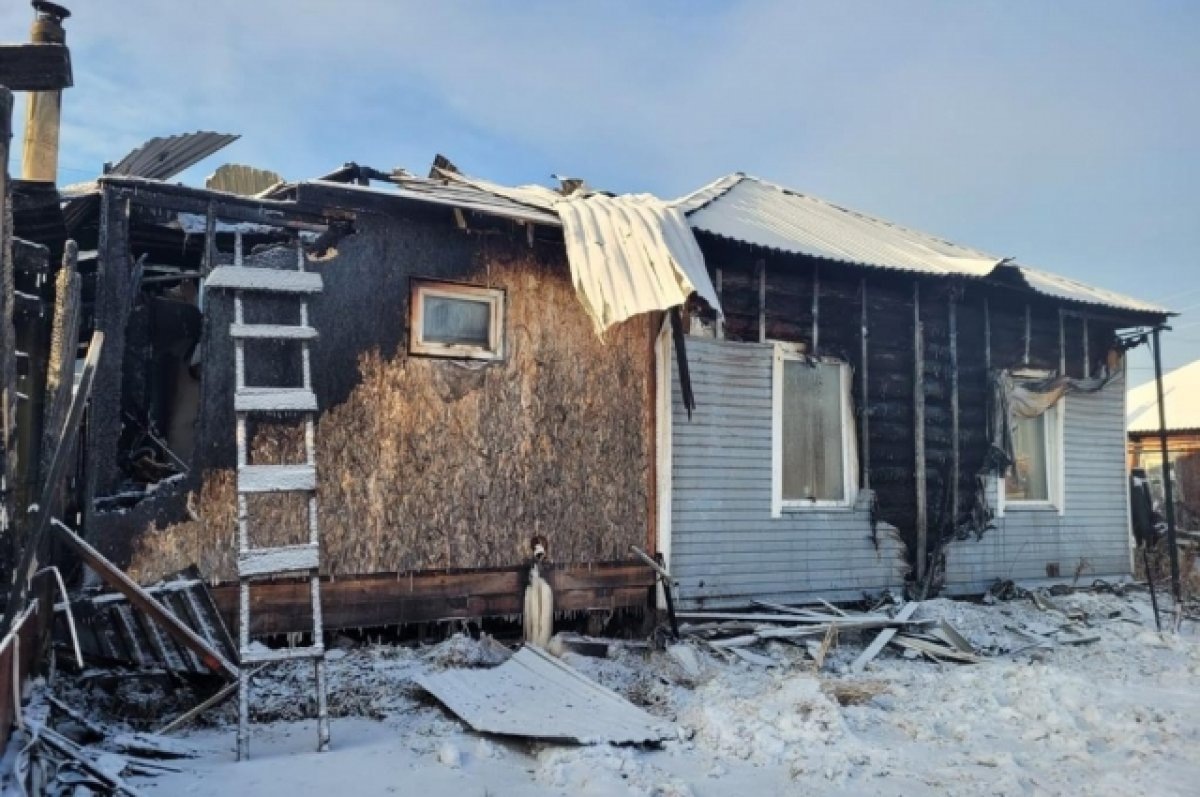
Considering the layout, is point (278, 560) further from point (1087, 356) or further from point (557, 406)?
point (1087, 356)

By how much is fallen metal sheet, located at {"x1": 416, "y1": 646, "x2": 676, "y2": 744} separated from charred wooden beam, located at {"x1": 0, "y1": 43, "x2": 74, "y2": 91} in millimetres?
3653

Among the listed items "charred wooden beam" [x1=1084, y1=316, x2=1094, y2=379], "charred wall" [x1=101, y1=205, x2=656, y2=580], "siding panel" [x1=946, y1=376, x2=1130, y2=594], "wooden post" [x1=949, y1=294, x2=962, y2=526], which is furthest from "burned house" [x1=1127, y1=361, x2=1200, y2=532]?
"charred wall" [x1=101, y1=205, x2=656, y2=580]

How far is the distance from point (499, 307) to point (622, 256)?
1118 millimetres

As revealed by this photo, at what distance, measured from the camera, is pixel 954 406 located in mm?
8945

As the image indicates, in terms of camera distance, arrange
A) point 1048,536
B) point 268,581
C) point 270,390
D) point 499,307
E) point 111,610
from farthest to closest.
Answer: point 1048,536 < point 499,307 < point 268,581 < point 270,390 < point 111,610

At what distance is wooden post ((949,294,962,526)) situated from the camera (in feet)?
29.0

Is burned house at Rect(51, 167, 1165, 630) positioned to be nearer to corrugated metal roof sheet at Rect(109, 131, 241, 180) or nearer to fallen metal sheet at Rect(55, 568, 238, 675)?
fallen metal sheet at Rect(55, 568, 238, 675)

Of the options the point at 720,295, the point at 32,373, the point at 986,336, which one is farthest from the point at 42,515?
the point at 986,336

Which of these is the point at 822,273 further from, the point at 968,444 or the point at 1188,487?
the point at 1188,487

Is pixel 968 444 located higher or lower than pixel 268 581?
higher

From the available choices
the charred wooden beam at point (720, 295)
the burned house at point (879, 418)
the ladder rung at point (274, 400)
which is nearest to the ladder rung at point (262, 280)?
the ladder rung at point (274, 400)

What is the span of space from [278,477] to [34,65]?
8.06 feet

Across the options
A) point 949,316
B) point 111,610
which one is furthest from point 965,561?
point 111,610

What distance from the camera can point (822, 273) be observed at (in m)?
8.27
